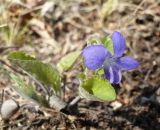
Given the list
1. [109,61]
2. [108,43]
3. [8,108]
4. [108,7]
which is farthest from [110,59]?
[108,7]

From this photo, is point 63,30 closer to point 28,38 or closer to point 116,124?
point 28,38

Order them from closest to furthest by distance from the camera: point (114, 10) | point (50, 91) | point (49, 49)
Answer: point (50, 91)
point (49, 49)
point (114, 10)

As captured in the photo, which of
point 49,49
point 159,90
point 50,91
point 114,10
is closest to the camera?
point 50,91

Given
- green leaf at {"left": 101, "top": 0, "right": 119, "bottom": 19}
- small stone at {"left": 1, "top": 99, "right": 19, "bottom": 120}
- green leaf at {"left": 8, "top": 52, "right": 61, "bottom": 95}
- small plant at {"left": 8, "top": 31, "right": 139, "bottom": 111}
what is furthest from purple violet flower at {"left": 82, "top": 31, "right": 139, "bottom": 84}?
green leaf at {"left": 101, "top": 0, "right": 119, "bottom": 19}

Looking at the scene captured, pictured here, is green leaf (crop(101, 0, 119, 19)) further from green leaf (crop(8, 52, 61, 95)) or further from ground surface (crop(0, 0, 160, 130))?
green leaf (crop(8, 52, 61, 95))

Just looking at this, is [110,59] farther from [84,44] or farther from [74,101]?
[84,44]

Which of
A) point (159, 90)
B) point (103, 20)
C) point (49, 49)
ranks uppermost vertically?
point (103, 20)

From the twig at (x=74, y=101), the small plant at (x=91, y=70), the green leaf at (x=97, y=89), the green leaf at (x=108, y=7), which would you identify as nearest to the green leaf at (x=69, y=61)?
the small plant at (x=91, y=70)

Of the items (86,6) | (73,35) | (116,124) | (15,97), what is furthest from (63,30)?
(116,124)
